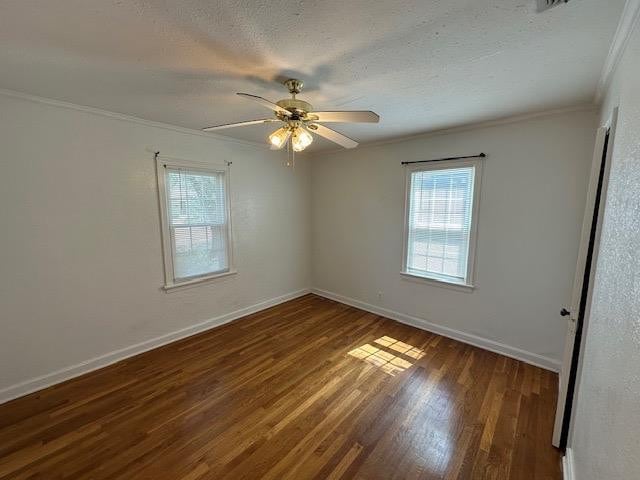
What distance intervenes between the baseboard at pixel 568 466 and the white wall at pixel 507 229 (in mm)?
1177

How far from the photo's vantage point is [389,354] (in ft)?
9.45

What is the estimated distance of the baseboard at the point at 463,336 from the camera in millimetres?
2630

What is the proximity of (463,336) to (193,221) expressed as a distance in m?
3.43

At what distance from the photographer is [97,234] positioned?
2.53 metres

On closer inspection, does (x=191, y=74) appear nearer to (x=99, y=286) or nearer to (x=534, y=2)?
(x=534, y=2)

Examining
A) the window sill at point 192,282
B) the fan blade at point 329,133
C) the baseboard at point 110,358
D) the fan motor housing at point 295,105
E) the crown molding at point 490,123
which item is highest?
the crown molding at point 490,123

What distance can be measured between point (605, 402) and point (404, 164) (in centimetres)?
286

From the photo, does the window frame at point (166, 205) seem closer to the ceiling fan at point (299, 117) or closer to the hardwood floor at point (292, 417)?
the hardwood floor at point (292, 417)

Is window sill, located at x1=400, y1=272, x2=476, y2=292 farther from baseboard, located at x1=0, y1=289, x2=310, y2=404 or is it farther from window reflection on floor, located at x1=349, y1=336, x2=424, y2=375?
baseboard, located at x1=0, y1=289, x2=310, y2=404

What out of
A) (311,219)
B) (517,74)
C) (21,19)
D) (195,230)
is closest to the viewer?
(21,19)

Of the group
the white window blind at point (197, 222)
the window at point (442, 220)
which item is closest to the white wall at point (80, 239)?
the white window blind at point (197, 222)

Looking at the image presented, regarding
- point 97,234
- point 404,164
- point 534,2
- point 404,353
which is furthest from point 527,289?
point 97,234

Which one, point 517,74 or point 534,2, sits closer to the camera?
point 534,2

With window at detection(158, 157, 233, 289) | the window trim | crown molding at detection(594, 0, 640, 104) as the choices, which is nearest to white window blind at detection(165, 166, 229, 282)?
window at detection(158, 157, 233, 289)
